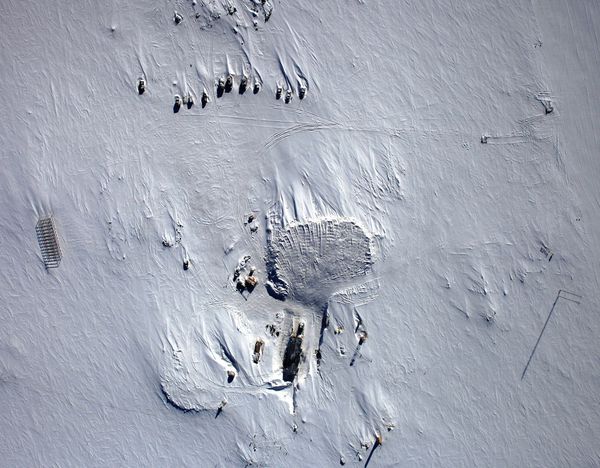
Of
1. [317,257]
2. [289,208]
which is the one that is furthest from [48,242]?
[317,257]

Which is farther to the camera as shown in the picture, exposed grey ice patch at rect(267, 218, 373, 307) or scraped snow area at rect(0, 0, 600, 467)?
scraped snow area at rect(0, 0, 600, 467)

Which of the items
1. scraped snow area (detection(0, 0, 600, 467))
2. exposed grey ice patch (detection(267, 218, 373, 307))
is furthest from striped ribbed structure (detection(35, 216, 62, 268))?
exposed grey ice patch (detection(267, 218, 373, 307))

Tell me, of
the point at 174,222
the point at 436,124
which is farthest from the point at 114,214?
the point at 436,124

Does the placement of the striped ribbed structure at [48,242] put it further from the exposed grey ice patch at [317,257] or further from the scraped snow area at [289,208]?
the exposed grey ice patch at [317,257]

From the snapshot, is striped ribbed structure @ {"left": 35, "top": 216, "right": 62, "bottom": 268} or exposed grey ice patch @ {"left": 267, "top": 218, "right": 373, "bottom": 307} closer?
exposed grey ice patch @ {"left": 267, "top": 218, "right": 373, "bottom": 307}

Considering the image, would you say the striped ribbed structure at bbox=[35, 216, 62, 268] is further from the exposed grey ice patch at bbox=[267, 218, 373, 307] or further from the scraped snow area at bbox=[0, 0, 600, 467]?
the exposed grey ice patch at bbox=[267, 218, 373, 307]

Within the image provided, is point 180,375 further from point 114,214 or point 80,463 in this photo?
point 114,214
